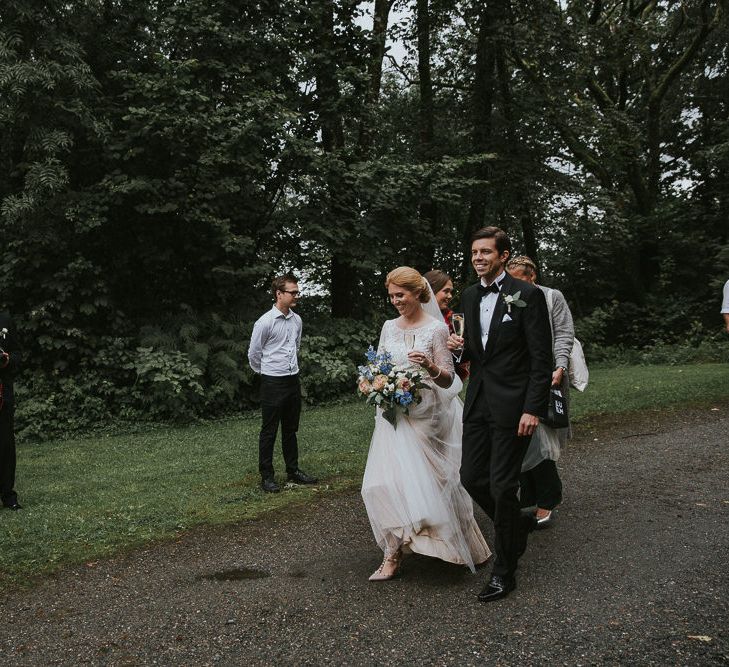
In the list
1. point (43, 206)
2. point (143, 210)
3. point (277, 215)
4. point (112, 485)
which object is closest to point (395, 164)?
point (277, 215)

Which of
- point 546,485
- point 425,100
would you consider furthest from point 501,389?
point 425,100

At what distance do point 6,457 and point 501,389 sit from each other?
17.4ft

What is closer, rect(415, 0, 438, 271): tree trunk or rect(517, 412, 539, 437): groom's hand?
rect(517, 412, 539, 437): groom's hand

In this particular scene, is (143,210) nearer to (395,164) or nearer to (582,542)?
(395,164)

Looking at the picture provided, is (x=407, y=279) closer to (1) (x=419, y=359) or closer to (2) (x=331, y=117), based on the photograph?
(1) (x=419, y=359)

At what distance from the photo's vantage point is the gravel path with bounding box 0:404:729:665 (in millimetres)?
3764

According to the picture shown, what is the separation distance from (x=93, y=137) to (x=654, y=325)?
1934 centimetres

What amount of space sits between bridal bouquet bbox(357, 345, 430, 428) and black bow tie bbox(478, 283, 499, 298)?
790mm

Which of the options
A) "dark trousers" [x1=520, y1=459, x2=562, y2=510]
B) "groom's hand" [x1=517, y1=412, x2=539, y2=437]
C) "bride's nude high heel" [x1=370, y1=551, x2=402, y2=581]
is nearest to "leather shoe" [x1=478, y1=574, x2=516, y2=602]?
"bride's nude high heel" [x1=370, y1=551, x2=402, y2=581]

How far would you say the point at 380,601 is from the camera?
447 centimetres

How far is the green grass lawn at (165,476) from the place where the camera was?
20.3 feet

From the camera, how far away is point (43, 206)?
13070 mm

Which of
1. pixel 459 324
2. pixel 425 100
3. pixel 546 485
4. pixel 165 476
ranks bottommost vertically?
pixel 165 476

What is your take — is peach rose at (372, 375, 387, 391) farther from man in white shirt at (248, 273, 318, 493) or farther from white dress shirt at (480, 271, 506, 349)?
man in white shirt at (248, 273, 318, 493)
